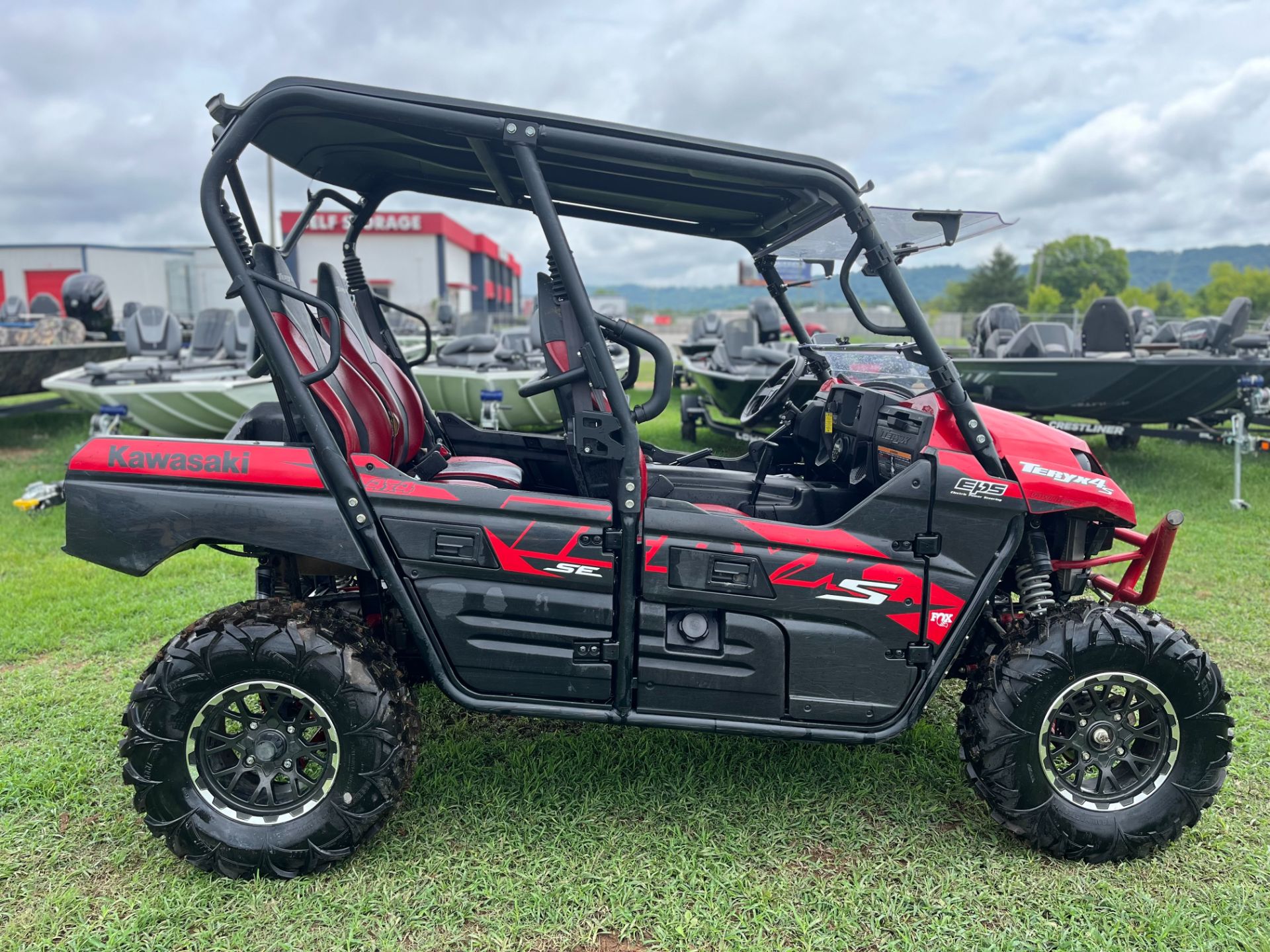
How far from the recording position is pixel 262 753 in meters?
2.57

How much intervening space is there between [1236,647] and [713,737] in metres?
2.91

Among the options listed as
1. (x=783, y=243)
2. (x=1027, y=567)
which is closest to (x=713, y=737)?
(x=1027, y=567)

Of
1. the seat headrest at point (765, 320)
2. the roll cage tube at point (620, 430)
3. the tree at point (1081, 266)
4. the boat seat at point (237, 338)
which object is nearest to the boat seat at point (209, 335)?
the boat seat at point (237, 338)

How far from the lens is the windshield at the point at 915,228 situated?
3.03m

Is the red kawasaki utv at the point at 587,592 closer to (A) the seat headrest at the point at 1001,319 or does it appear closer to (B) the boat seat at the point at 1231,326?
(B) the boat seat at the point at 1231,326

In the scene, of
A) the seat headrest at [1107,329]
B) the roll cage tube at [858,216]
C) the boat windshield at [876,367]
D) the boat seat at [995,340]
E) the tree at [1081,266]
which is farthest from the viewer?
the tree at [1081,266]

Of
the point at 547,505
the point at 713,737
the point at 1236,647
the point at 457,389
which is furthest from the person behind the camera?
the point at 457,389

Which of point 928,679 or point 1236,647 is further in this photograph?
point 1236,647

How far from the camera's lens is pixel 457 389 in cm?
1002

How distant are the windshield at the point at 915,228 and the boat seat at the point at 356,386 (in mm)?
1525

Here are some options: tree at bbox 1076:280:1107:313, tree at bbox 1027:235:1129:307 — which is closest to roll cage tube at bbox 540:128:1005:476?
tree at bbox 1076:280:1107:313

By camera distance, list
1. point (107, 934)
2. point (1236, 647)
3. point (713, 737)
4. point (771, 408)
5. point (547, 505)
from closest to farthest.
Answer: point (107, 934), point (547, 505), point (713, 737), point (771, 408), point (1236, 647)

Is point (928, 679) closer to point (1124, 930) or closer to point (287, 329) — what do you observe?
point (1124, 930)

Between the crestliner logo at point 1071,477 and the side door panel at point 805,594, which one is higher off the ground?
the crestliner logo at point 1071,477
